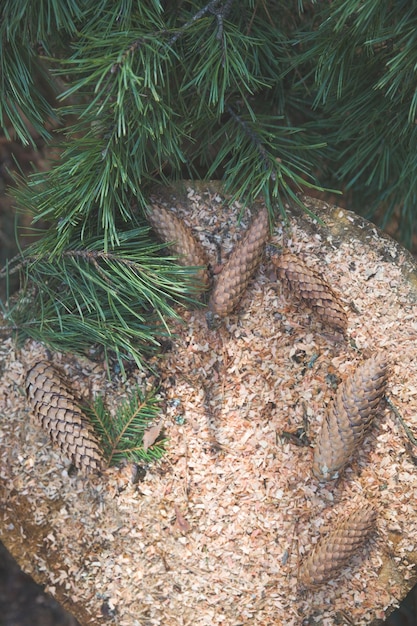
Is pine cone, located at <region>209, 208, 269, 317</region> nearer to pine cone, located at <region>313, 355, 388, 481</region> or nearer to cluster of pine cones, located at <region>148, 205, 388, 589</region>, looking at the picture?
cluster of pine cones, located at <region>148, 205, 388, 589</region>

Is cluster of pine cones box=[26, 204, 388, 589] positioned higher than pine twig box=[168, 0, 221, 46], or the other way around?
pine twig box=[168, 0, 221, 46]

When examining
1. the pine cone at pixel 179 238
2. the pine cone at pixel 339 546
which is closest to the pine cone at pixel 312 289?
the pine cone at pixel 179 238

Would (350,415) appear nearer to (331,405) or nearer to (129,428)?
(331,405)

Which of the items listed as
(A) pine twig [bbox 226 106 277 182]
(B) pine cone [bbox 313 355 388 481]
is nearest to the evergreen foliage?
(A) pine twig [bbox 226 106 277 182]

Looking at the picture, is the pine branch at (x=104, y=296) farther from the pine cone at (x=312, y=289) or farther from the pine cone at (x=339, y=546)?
the pine cone at (x=339, y=546)

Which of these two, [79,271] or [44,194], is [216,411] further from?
[44,194]
